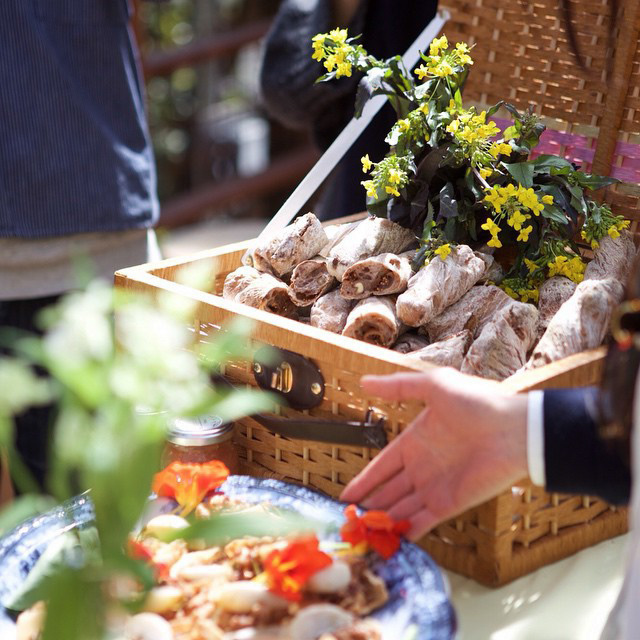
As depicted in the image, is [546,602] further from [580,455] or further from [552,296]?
[552,296]

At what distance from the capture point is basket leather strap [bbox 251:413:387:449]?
3.12 feet

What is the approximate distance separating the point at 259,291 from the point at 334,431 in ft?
0.82

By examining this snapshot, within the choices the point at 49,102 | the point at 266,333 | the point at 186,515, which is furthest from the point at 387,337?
the point at 49,102

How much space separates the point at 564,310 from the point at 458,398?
0.79 feet

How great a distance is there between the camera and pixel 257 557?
83 cm

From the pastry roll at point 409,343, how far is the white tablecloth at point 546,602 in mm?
273

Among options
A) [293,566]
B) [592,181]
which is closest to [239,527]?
[293,566]

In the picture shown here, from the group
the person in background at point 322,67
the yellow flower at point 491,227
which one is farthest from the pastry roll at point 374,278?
the person in background at point 322,67

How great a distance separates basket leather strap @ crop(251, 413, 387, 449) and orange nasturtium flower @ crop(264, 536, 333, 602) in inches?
7.4

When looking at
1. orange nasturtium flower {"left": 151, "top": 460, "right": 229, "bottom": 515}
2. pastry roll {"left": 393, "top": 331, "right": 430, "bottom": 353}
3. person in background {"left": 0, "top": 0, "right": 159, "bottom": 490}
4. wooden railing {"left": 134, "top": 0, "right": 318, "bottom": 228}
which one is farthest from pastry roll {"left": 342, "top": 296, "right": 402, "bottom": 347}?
wooden railing {"left": 134, "top": 0, "right": 318, "bottom": 228}

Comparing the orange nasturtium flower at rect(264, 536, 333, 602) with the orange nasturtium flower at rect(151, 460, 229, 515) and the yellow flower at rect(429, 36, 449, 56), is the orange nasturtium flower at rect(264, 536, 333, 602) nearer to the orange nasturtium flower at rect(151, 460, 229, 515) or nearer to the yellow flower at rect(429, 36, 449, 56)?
the orange nasturtium flower at rect(151, 460, 229, 515)

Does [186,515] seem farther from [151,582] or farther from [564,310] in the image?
[564,310]

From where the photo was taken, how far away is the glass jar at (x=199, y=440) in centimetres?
102

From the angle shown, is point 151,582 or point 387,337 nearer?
point 151,582
